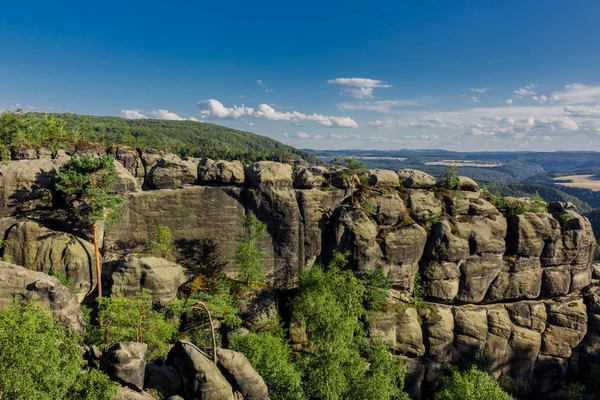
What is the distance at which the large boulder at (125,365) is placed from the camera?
18.2 metres

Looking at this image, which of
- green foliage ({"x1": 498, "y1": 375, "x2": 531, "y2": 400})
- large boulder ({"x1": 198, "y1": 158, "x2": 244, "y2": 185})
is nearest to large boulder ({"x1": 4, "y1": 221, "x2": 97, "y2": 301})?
large boulder ({"x1": 198, "y1": 158, "x2": 244, "y2": 185})

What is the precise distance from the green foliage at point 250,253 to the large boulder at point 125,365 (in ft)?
48.0

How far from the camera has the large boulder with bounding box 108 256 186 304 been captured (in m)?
30.6

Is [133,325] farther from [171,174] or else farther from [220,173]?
[220,173]

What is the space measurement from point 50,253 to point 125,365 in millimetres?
19339

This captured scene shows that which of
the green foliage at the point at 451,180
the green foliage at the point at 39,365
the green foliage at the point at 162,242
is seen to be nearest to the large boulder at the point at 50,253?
the green foliage at the point at 162,242

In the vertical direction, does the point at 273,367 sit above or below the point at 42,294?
below

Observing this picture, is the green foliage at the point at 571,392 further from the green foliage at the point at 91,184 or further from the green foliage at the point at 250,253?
the green foliage at the point at 91,184

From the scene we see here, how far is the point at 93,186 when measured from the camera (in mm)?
30375

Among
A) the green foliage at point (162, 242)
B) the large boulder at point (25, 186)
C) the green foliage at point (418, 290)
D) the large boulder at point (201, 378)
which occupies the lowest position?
the green foliage at point (418, 290)

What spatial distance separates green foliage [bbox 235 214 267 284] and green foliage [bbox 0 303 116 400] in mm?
18103

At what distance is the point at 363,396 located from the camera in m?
22.0

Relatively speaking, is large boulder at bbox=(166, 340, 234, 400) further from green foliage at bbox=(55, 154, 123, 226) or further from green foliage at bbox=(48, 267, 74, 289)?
green foliage at bbox=(48, 267, 74, 289)

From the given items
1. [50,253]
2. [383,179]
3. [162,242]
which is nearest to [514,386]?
[383,179]
